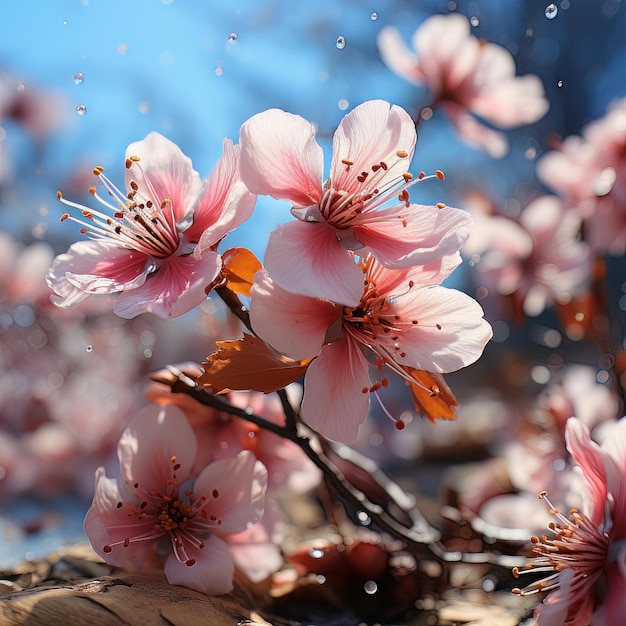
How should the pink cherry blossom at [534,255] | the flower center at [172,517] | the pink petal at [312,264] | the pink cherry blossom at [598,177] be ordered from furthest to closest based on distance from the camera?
the pink cherry blossom at [534,255] < the pink cherry blossom at [598,177] < the flower center at [172,517] < the pink petal at [312,264]

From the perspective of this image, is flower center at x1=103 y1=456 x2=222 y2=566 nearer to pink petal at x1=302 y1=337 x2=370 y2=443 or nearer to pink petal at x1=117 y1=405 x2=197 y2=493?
pink petal at x1=117 y1=405 x2=197 y2=493

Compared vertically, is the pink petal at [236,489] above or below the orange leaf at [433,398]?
below

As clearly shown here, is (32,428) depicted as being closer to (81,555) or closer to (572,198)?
(81,555)

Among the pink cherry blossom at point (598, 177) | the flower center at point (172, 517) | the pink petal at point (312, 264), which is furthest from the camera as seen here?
the pink cherry blossom at point (598, 177)

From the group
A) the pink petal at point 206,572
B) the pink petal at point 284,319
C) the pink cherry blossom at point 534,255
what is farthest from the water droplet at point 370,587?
the pink cherry blossom at point 534,255

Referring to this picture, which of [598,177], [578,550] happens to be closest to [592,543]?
[578,550]

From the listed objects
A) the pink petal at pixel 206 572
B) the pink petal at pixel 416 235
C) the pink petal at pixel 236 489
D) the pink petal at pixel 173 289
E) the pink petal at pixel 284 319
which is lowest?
the pink petal at pixel 206 572

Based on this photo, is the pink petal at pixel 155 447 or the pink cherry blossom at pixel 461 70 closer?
the pink petal at pixel 155 447

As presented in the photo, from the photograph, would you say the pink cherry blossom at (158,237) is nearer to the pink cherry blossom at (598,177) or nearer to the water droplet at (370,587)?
the water droplet at (370,587)
